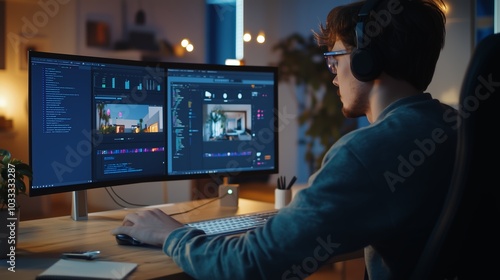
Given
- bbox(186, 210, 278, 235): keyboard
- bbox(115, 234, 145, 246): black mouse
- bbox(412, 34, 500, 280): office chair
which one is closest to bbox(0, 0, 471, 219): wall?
bbox(186, 210, 278, 235): keyboard

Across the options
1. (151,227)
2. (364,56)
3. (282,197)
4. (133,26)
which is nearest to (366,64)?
(364,56)

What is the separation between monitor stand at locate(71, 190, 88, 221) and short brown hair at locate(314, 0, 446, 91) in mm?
1022

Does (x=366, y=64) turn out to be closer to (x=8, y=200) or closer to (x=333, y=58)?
(x=333, y=58)

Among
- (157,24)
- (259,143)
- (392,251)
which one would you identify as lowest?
(392,251)

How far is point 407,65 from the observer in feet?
3.76

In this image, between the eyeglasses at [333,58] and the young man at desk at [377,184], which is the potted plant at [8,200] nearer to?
the young man at desk at [377,184]

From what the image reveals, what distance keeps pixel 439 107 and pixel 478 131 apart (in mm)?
308

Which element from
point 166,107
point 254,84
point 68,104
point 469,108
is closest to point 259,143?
point 254,84

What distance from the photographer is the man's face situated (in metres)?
1.21

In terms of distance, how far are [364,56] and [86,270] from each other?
0.69 meters

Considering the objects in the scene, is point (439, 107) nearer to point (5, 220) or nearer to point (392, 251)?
point (392, 251)

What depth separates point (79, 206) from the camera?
5.75 ft

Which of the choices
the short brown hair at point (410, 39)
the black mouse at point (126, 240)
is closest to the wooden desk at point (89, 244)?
the black mouse at point (126, 240)

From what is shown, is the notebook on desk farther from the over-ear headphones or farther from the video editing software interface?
the over-ear headphones
